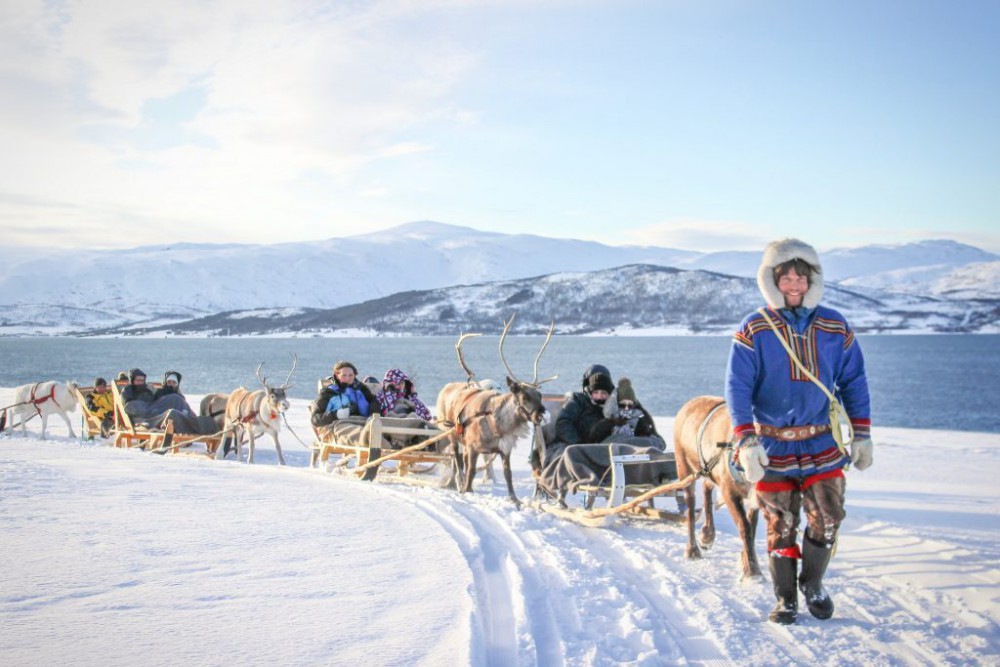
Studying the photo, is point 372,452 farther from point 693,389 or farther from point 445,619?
point 693,389

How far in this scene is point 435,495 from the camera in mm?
9625

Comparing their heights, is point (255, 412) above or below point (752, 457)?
below

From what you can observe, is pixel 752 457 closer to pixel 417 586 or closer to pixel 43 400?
pixel 417 586

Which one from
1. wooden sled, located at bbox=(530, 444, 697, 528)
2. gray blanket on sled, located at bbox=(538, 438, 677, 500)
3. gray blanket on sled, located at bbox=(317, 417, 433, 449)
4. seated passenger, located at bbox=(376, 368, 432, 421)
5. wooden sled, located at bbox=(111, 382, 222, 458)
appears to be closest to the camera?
wooden sled, located at bbox=(530, 444, 697, 528)

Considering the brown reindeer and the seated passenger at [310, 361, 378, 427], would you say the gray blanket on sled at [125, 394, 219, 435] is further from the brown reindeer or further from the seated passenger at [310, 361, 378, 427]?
the brown reindeer

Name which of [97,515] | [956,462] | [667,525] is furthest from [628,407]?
[956,462]

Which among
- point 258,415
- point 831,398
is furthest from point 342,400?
point 831,398

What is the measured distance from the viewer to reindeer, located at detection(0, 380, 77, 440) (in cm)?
1941

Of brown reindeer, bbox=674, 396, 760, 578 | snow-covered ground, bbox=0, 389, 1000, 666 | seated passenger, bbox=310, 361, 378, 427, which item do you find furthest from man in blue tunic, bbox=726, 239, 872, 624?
seated passenger, bbox=310, 361, 378, 427

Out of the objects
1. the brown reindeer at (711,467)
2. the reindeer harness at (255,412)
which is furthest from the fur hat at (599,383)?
the reindeer harness at (255,412)

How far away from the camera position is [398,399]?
45.4 ft

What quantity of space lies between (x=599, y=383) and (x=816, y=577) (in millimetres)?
4590

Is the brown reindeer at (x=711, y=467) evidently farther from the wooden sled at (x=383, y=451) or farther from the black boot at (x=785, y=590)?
the wooden sled at (x=383, y=451)

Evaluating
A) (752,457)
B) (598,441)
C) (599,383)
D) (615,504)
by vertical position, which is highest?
(599,383)
